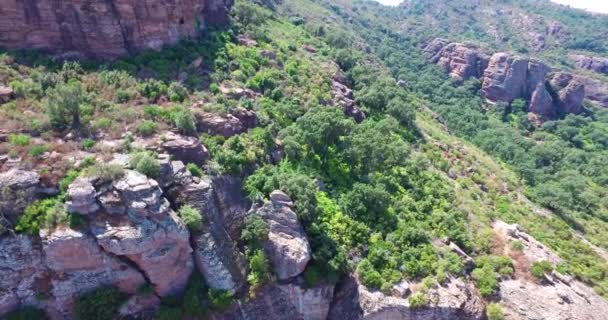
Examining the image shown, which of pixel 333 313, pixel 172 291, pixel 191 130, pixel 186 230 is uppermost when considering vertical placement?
pixel 191 130

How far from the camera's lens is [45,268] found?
25938 mm

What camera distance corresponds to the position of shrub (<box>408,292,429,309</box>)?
104 feet

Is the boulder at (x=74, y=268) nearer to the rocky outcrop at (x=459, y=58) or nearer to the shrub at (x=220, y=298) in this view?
the shrub at (x=220, y=298)

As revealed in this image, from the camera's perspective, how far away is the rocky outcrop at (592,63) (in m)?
148

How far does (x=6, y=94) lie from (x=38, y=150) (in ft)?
28.7

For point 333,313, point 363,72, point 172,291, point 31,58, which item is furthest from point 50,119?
point 363,72

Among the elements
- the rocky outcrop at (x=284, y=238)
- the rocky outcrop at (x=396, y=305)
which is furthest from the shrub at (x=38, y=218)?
the rocky outcrop at (x=396, y=305)

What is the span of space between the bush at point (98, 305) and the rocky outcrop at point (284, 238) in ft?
38.9

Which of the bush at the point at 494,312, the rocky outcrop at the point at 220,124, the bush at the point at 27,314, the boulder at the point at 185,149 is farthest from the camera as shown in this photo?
the rocky outcrop at the point at 220,124

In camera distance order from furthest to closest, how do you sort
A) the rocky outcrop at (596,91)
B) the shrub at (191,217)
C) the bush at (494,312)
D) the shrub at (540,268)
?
the rocky outcrop at (596,91) → the shrub at (540,268) → the bush at (494,312) → the shrub at (191,217)

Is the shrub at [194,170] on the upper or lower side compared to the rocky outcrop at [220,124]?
lower

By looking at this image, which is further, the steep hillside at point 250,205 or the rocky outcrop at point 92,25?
the rocky outcrop at point 92,25

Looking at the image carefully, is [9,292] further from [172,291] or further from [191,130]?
[191,130]

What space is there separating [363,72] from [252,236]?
140 ft
